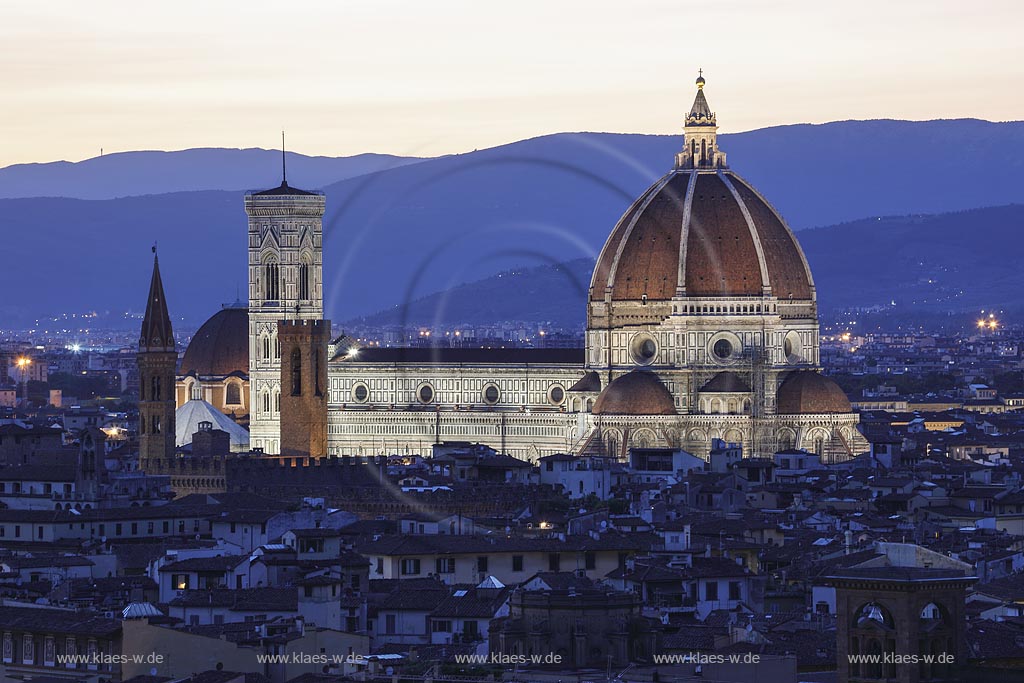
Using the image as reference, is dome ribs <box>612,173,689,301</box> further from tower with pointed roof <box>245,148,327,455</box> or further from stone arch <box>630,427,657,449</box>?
tower with pointed roof <box>245,148,327,455</box>

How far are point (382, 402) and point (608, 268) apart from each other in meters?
11.7

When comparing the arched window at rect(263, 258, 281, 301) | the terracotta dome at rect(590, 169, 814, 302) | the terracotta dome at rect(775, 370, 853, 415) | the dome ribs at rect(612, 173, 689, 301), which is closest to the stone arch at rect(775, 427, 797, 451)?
the terracotta dome at rect(775, 370, 853, 415)

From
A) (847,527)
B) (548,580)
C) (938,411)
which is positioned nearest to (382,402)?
(938,411)

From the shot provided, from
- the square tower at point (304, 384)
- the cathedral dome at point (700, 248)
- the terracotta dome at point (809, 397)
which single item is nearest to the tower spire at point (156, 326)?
the square tower at point (304, 384)

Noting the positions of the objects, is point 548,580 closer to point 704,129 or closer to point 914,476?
point 914,476

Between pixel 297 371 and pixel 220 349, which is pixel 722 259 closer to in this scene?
pixel 297 371

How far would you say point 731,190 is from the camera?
14988cm

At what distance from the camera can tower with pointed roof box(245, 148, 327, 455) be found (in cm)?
16075

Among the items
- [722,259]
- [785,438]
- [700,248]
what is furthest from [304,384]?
[785,438]

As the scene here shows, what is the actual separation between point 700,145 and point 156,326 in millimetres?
28254

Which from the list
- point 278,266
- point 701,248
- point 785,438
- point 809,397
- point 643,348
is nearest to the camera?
point 785,438

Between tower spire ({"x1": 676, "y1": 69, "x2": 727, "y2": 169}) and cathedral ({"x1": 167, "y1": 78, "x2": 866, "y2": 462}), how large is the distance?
9cm

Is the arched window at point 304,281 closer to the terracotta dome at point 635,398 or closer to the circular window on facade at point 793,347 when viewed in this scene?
the terracotta dome at point 635,398

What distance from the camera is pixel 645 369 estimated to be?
147 m
